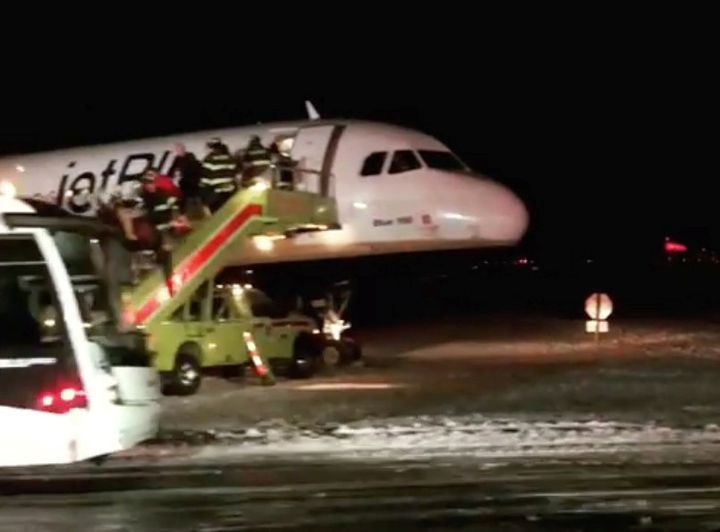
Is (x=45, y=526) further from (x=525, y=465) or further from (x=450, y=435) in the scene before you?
(x=450, y=435)

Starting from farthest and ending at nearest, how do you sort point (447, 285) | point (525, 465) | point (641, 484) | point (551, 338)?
point (447, 285) → point (551, 338) → point (525, 465) → point (641, 484)

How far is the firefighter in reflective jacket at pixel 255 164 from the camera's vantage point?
24562 mm

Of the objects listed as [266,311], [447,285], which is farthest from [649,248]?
[266,311]

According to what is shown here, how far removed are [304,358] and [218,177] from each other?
3.16m

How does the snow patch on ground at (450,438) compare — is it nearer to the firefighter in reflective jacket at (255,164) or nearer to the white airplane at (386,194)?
the firefighter in reflective jacket at (255,164)

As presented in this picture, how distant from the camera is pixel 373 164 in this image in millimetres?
27094

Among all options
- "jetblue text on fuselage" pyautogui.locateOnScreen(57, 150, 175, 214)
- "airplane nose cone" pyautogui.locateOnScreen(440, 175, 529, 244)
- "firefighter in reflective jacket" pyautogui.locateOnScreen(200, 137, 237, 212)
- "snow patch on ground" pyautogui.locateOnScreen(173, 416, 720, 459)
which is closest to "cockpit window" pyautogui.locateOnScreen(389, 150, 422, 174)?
"airplane nose cone" pyautogui.locateOnScreen(440, 175, 529, 244)

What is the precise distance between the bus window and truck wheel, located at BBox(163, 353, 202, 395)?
1001 cm

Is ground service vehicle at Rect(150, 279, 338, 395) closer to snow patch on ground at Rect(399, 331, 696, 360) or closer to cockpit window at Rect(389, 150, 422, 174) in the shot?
cockpit window at Rect(389, 150, 422, 174)

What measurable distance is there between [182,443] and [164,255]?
6.60 metres

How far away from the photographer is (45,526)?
1085cm

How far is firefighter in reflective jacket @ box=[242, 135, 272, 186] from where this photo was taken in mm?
24562

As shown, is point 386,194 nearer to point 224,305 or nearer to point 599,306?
point 224,305

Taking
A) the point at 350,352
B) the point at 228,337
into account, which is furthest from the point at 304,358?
the point at 350,352
